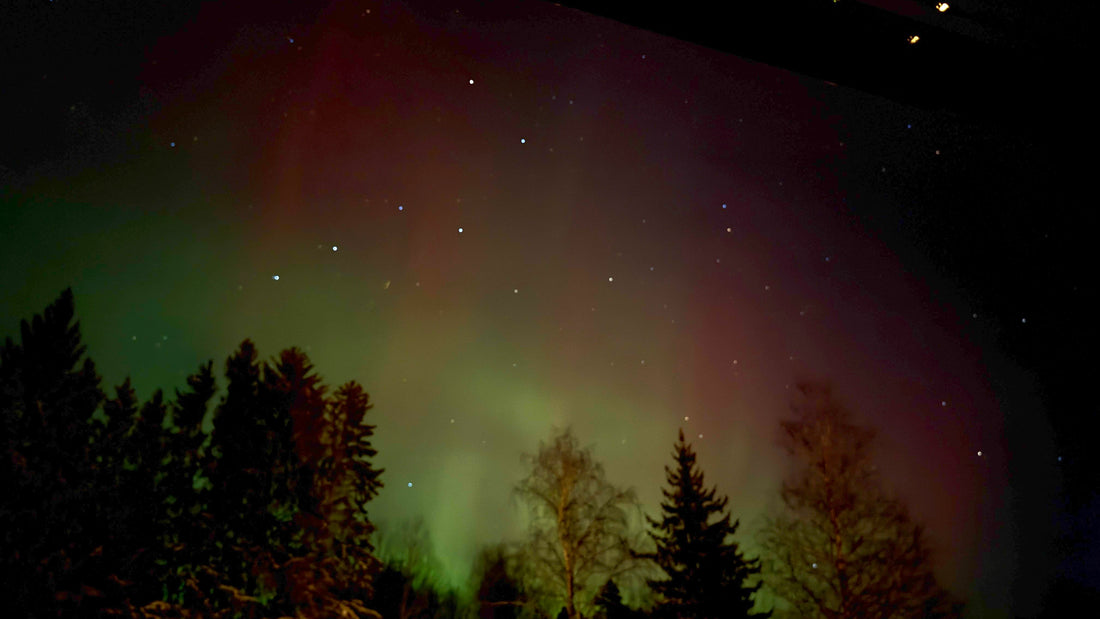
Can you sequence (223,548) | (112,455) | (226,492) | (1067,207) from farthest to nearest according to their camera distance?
(112,455), (226,492), (223,548), (1067,207)

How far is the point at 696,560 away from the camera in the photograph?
19.6m

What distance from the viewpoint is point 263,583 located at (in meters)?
14.9

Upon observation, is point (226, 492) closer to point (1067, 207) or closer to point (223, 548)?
point (223, 548)

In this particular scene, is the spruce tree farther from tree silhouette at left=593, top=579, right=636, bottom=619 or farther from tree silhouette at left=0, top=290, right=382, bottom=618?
tree silhouette at left=0, top=290, right=382, bottom=618

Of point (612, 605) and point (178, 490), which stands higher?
point (178, 490)

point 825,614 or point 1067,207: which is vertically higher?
point 1067,207

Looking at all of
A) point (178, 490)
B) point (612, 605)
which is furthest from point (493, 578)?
point (178, 490)

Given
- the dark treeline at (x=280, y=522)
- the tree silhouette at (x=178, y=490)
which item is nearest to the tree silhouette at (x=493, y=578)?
the dark treeline at (x=280, y=522)

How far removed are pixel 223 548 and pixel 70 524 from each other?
634cm

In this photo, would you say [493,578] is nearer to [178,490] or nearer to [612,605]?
[612,605]

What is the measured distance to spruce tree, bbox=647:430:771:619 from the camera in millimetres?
18875

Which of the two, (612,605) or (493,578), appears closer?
(612,605)

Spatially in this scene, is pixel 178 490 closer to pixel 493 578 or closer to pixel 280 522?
pixel 280 522

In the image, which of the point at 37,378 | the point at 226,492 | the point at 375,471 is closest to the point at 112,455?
the point at 37,378
